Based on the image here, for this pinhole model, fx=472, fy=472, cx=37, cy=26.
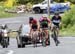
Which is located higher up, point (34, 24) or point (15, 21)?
point (34, 24)

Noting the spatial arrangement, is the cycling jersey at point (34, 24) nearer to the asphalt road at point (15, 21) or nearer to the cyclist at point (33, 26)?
the cyclist at point (33, 26)

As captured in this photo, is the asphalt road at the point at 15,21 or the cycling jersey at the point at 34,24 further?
the asphalt road at the point at 15,21

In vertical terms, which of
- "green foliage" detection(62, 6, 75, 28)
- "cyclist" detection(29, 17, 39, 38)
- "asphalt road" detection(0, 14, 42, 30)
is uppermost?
"cyclist" detection(29, 17, 39, 38)

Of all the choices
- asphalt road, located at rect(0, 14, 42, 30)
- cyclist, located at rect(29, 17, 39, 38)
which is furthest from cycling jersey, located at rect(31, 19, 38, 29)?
asphalt road, located at rect(0, 14, 42, 30)

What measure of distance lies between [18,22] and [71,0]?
12.3m

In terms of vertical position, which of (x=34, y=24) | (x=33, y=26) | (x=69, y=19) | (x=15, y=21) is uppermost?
(x=34, y=24)

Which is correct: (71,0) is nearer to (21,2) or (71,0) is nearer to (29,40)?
(21,2)

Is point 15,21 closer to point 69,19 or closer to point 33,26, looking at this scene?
point 69,19

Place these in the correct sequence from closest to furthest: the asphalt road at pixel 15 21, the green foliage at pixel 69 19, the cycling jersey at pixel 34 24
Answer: the cycling jersey at pixel 34 24 < the green foliage at pixel 69 19 < the asphalt road at pixel 15 21

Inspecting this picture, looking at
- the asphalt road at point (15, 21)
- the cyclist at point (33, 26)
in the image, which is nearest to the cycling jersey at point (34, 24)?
the cyclist at point (33, 26)

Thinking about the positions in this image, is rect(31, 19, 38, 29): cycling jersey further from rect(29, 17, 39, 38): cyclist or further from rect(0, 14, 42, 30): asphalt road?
rect(0, 14, 42, 30): asphalt road

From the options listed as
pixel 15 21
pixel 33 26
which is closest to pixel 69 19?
pixel 15 21

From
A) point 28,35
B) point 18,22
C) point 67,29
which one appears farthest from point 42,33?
point 18,22

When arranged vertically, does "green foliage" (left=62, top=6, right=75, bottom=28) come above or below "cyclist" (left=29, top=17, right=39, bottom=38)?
below
